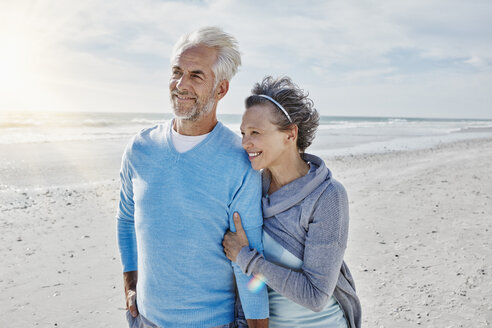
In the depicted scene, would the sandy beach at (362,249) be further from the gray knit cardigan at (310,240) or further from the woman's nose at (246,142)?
the woman's nose at (246,142)

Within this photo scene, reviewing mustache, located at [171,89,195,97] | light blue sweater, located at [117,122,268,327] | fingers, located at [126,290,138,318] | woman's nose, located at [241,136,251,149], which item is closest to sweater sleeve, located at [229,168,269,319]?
light blue sweater, located at [117,122,268,327]

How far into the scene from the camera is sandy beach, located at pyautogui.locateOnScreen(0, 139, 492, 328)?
4008 mm

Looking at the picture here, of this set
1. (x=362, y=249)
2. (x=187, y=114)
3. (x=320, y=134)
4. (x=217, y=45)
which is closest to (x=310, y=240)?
(x=187, y=114)

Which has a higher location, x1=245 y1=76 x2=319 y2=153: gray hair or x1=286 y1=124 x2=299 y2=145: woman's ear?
x1=245 y1=76 x2=319 y2=153: gray hair

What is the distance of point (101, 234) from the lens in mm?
6262

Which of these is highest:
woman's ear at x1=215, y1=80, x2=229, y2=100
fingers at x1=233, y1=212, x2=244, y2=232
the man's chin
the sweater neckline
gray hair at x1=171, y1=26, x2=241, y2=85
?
gray hair at x1=171, y1=26, x2=241, y2=85

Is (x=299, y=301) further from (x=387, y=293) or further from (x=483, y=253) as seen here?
(x=483, y=253)

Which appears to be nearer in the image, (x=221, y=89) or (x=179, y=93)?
(x=179, y=93)

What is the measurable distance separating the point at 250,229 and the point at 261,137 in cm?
47

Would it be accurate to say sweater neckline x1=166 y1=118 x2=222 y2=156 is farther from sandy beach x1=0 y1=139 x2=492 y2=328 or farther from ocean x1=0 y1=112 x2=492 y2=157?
ocean x1=0 y1=112 x2=492 y2=157

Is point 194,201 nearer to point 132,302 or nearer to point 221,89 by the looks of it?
point 221,89

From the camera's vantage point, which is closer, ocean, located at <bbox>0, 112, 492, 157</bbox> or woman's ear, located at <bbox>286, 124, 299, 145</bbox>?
woman's ear, located at <bbox>286, 124, 299, 145</bbox>

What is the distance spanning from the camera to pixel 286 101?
2.04 m

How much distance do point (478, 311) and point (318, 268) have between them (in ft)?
9.78
